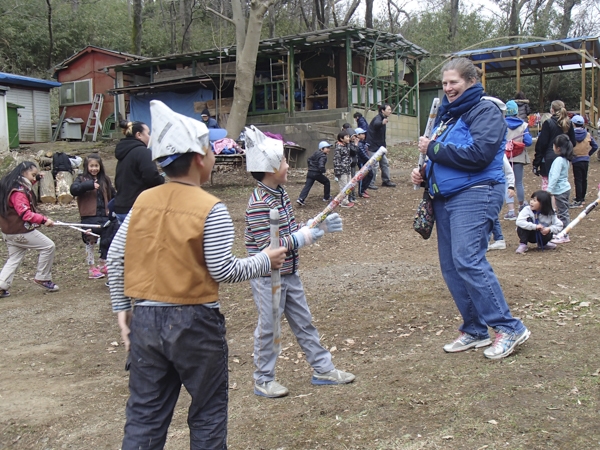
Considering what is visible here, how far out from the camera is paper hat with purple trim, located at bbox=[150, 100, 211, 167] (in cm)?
268

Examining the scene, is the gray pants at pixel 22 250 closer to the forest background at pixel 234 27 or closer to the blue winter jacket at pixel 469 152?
the blue winter jacket at pixel 469 152

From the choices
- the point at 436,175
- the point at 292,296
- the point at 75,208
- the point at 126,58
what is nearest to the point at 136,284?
the point at 292,296

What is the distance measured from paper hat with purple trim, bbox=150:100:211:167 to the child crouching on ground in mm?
6491

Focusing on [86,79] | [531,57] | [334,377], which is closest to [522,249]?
[334,377]

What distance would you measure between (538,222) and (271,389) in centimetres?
557

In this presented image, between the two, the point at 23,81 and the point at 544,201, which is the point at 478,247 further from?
the point at 23,81

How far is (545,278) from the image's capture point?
22.2 ft

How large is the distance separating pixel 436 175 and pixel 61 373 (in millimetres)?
3809

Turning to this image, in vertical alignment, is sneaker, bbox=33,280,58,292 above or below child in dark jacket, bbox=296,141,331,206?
below

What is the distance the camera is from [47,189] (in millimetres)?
14906

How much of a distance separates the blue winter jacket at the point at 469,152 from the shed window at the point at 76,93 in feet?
89.8

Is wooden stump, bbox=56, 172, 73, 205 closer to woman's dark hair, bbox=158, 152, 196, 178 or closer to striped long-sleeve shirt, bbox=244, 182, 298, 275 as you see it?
striped long-sleeve shirt, bbox=244, 182, 298, 275

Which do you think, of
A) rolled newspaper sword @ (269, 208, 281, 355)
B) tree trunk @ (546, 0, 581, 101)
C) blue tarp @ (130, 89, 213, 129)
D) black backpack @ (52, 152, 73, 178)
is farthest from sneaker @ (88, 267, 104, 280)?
tree trunk @ (546, 0, 581, 101)

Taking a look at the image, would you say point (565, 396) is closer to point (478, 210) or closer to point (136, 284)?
point (478, 210)
